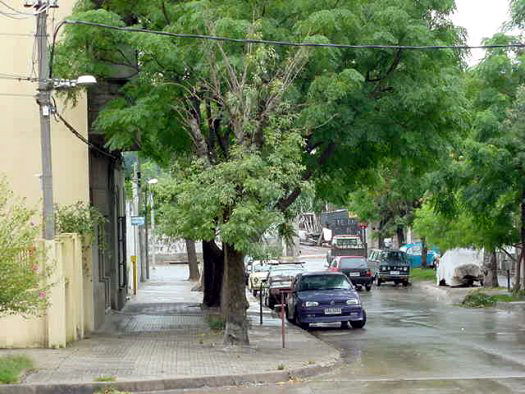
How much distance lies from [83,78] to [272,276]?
2055 centimetres

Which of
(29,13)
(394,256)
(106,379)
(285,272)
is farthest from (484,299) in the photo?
(106,379)

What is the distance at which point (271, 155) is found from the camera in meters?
16.7

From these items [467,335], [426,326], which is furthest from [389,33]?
[426,326]

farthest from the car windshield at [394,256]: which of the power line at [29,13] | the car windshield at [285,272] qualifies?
the power line at [29,13]

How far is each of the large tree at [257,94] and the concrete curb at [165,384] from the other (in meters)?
2.62

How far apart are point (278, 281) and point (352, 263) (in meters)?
10.2

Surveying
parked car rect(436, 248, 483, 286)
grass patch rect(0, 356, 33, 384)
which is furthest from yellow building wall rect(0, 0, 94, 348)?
parked car rect(436, 248, 483, 286)

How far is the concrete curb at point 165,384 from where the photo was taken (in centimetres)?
1312

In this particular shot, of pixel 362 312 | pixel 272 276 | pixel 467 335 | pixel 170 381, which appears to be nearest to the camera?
pixel 170 381

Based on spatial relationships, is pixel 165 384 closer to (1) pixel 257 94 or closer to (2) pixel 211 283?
(1) pixel 257 94

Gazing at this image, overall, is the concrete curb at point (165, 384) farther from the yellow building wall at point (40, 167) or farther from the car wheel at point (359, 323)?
the car wheel at point (359, 323)

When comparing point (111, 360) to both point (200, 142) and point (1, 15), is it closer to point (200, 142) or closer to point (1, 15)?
point (200, 142)

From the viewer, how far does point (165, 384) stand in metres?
13.7

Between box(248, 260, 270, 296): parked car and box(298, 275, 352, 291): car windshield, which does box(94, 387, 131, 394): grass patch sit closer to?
box(298, 275, 352, 291): car windshield
